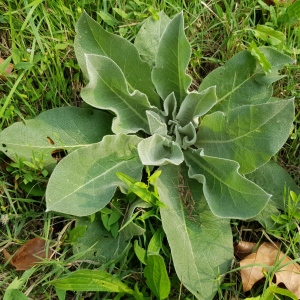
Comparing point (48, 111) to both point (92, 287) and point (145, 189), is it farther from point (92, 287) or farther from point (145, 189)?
point (92, 287)

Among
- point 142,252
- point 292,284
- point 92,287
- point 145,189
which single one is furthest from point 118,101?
point 292,284

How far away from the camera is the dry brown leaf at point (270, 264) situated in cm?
208

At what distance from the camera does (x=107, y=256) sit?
212 centimetres

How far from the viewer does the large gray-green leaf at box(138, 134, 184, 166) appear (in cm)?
202

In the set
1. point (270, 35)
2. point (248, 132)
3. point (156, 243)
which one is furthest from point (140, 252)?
point (270, 35)

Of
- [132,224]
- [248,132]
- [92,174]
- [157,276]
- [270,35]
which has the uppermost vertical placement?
[270,35]

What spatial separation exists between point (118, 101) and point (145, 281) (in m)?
0.79

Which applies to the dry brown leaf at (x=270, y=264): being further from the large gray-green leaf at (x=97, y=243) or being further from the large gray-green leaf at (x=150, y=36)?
the large gray-green leaf at (x=150, y=36)

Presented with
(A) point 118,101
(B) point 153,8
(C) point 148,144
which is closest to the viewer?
(C) point 148,144

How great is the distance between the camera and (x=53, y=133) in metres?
2.24

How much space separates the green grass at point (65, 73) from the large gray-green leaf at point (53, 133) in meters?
0.07

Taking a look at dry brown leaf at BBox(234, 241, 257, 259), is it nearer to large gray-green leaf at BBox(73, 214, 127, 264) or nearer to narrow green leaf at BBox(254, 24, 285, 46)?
large gray-green leaf at BBox(73, 214, 127, 264)

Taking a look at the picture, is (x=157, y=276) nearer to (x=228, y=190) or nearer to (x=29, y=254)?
(x=228, y=190)

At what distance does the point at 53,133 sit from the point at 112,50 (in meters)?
0.46
